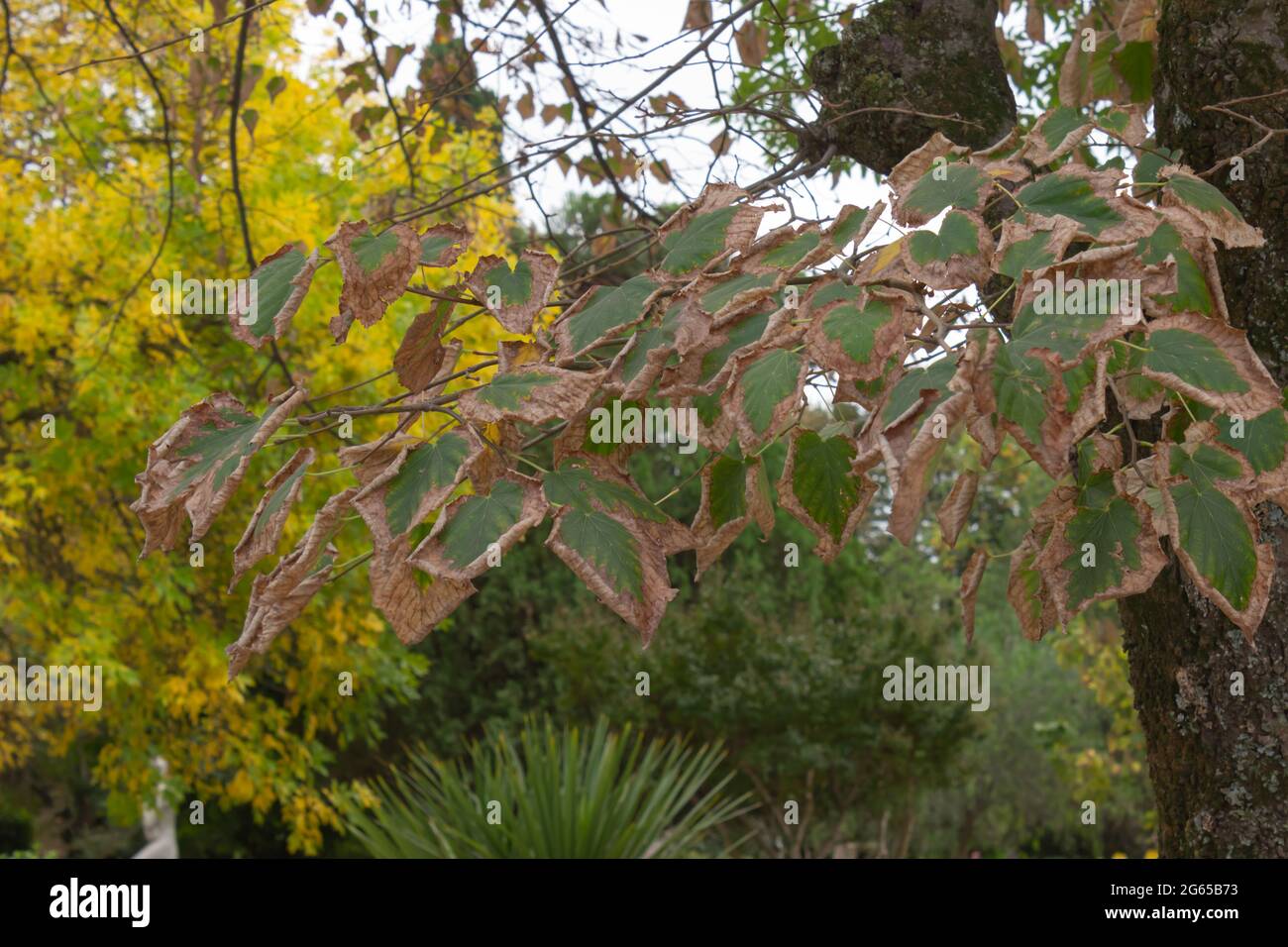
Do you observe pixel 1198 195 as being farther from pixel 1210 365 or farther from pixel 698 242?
pixel 698 242

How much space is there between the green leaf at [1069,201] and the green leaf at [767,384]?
10.2 inches

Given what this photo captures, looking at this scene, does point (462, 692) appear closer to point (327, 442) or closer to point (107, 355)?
point (327, 442)

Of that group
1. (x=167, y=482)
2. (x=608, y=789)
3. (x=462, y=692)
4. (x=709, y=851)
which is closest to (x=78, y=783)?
(x=462, y=692)

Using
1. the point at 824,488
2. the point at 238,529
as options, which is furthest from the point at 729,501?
the point at 238,529

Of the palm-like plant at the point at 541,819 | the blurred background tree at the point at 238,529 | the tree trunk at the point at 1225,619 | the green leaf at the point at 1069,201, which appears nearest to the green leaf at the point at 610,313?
the green leaf at the point at 1069,201

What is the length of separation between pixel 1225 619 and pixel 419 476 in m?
1.06

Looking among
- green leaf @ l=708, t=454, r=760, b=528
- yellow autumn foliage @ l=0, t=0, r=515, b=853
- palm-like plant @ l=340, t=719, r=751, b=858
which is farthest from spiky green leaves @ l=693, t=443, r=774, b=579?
yellow autumn foliage @ l=0, t=0, r=515, b=853

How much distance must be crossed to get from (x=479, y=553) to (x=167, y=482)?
31 centimetres

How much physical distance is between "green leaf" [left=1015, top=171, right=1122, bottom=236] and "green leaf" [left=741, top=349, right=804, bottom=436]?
0.26 meters

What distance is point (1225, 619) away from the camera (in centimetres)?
150

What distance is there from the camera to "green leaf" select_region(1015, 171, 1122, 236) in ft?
3.28

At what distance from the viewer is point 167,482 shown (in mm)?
1016

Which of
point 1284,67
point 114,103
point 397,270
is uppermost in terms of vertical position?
point 114,103

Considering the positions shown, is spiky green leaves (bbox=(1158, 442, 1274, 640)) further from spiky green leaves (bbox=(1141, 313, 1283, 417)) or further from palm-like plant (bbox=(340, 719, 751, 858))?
palm-like plant (bbox=(340, 719, 751, 858))
